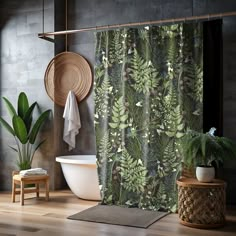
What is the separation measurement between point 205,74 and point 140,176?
138 cm

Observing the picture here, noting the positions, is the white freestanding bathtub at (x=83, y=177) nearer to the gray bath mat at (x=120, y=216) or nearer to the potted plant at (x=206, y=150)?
the gray bath mat at (x=120, y=216)

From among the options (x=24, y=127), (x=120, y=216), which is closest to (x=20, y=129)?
(x=24, y=127)

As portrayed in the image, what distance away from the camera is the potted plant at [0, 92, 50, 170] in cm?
524

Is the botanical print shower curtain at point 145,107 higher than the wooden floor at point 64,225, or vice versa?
the botanical print shower curtain at point 145,107

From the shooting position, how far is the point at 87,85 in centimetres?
552

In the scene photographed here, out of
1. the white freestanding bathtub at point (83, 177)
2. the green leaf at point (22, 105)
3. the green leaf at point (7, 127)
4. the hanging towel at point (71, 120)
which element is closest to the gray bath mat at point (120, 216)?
A: the white freestanding bathtub at point (83, 177)

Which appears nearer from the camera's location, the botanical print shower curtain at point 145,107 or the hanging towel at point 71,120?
the botanical print shower curtain at point 145,107

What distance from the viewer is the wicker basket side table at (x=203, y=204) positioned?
3.61 metres

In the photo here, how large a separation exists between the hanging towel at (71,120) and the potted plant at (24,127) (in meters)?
0.29

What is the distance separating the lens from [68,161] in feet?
15.6

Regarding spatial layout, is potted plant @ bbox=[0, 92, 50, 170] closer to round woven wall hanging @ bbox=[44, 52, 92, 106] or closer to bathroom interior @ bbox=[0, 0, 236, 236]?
bathroom interior @ bbox=[0, 0, 236, 236]

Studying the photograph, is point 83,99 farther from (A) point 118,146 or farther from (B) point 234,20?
(B) point 234,20

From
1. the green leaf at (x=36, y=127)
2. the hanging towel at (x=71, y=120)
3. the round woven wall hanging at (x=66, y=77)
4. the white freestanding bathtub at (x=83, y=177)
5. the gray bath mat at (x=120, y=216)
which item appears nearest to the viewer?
the gray bath mat at (x=120, y=216)

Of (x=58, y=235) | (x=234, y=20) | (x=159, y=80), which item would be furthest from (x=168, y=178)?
(x=234, y=20)
